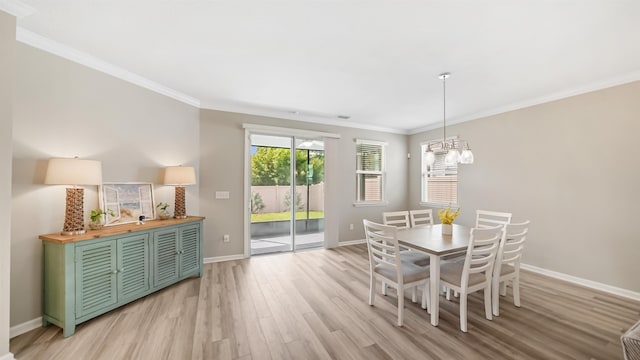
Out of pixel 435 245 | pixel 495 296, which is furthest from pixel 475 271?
pixel 495 296

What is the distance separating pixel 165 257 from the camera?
9.82 feet

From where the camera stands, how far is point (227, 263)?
13.2 feet

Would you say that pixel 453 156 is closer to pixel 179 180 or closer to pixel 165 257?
pixel 179 180

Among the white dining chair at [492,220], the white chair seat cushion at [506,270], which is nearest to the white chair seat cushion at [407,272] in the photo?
the white chair seat cushion at [506,270]

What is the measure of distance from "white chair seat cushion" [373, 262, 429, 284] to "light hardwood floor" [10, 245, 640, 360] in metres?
0.40

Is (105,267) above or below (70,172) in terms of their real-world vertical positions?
below

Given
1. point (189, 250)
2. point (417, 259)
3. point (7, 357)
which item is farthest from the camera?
point (189, 250)

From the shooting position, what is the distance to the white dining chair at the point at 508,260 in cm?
243

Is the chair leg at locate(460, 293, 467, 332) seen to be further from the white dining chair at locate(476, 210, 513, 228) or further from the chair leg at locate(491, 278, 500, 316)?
the white dining chair at locate(476, 210, 513, 228)

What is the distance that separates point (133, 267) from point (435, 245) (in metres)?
3.16

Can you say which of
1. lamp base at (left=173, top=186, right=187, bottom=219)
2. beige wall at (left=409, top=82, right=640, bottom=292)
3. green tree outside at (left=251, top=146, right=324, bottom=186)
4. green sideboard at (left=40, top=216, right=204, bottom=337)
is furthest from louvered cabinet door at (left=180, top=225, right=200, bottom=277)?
beige wall at (left=409, top=82, right=640, bottom=292)

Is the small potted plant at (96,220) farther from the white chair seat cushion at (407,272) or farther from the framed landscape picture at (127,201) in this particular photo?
the white chair seat cushion at (407,272)

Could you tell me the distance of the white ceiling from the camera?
5.92 feet

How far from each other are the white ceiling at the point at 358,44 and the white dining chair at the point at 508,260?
1.75 metres
